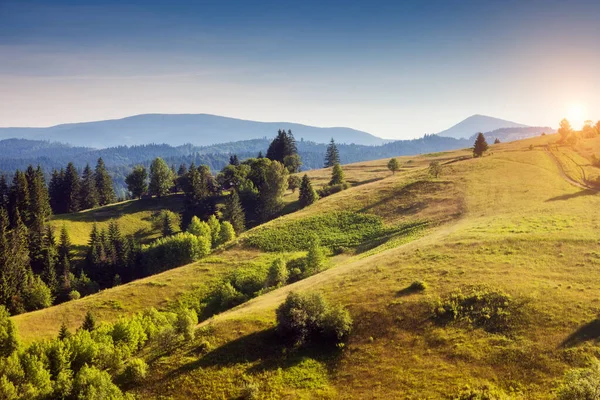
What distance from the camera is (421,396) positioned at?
28.4m

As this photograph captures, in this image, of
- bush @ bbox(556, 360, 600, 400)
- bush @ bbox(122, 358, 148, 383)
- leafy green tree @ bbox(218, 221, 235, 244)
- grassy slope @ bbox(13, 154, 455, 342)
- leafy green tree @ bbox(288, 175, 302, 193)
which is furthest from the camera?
leafy green tree @ bbox(288, 175, 302, 193)

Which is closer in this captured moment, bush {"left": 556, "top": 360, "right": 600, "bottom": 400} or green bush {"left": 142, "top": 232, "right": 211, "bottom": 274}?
bush {"left": 556, "top": 360, "right": 600, "bottom": 400}

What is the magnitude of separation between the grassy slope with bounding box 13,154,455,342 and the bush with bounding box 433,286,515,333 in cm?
3181

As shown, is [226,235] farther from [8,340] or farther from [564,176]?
[564,176]

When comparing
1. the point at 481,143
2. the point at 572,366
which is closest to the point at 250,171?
the point at 481,143

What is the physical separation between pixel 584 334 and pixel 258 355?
2974 cm

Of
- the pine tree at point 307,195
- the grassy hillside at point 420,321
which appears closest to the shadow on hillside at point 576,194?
the grassy hillside at point 420,321

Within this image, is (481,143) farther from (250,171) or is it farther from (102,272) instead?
(102,272)

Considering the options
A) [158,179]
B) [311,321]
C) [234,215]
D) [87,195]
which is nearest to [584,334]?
[311,321]

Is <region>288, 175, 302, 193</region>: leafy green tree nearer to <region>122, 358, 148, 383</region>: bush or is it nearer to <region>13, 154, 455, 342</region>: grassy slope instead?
<region>13, 154, 455, 342</region>: grassy slope

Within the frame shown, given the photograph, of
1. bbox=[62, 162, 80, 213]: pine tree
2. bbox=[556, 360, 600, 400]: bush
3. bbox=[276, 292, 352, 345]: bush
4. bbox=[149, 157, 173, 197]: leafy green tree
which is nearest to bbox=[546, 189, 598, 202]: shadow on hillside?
bbox=[556, 360, 600, 400]: bush

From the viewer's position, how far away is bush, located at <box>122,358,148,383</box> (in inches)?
1404

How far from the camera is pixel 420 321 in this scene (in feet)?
121

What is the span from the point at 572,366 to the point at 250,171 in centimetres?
11669
